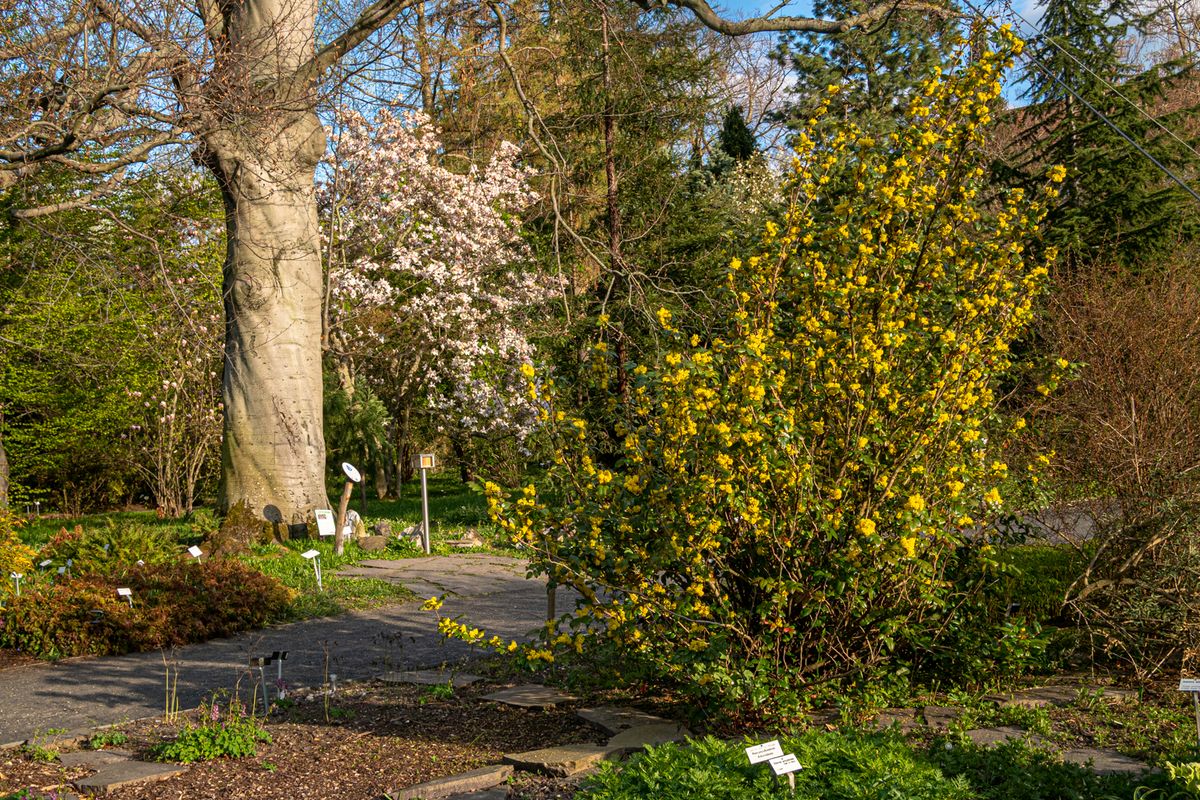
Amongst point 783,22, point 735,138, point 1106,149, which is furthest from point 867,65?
point 783,22

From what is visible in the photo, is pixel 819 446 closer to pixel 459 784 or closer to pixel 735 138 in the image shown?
pixel 459 784

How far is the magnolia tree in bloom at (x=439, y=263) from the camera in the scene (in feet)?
68.5

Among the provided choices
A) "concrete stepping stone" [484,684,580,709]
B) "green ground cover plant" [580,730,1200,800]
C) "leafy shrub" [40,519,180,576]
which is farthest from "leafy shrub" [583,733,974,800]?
"leafy shrub" [40,519,180,576]

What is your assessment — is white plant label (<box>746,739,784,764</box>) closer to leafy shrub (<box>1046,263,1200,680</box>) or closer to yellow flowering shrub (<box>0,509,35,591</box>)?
leafy shrub (<box>1046,263,1200,680</box>)

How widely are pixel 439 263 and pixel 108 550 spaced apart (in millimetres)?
12365

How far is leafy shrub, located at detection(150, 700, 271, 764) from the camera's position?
15.2ft

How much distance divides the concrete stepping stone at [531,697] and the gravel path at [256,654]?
28.9 inches

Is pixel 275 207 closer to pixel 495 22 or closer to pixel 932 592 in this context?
pixel 495 22

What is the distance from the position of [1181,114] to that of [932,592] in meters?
13.3

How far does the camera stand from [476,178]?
71.5 ft

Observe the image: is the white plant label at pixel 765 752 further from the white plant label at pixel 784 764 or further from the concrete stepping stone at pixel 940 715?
the concrete stepping stone at pixel 940 715

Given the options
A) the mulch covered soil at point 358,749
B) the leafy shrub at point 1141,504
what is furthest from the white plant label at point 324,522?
the leafy shrub at point 1141,504

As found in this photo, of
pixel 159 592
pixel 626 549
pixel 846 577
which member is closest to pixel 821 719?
pixel 846 577

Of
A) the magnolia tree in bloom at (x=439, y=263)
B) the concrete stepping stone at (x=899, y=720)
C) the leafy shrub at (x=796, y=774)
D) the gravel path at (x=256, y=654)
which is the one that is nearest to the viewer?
the leafy shrub at (x=796, y=774)
